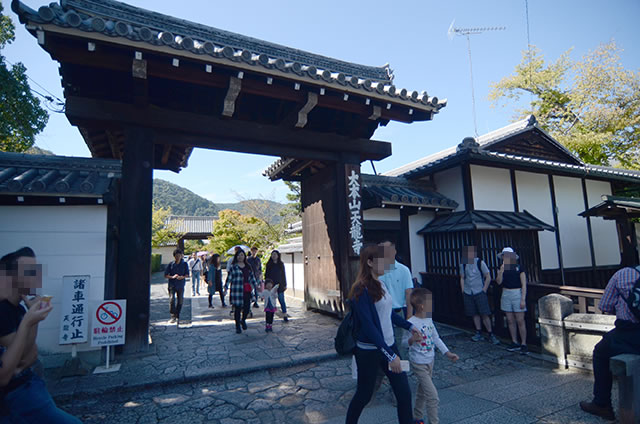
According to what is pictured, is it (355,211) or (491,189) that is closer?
(355,211)

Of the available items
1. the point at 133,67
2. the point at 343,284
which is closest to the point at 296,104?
the point at 133,67

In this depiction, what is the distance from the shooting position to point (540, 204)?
35.1ft

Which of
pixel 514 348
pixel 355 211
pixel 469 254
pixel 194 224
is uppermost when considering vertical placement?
pixel 194 224

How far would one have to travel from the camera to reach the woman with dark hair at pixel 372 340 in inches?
117

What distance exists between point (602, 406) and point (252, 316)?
831cm

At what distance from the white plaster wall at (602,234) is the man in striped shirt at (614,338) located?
32.0 feet

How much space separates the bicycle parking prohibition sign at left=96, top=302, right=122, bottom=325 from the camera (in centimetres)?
529

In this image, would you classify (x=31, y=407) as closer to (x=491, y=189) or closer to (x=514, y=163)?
(x=491, y=189)

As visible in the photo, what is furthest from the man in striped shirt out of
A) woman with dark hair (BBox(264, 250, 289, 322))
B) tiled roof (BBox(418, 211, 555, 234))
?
woman with dark hair (BBox(264, 250, 289, 322))

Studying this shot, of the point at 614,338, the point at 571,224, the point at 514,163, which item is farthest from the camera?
the point at 571,224

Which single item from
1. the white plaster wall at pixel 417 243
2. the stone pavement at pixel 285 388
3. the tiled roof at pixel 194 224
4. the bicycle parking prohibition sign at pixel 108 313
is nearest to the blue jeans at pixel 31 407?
the stone pavement at pixel 285 388

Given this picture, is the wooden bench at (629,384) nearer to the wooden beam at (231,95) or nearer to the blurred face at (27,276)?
the blurred face at (27,276)

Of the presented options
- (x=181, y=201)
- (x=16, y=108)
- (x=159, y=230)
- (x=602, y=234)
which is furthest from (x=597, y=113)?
(x=181, y=201)

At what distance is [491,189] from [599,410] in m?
6.88
